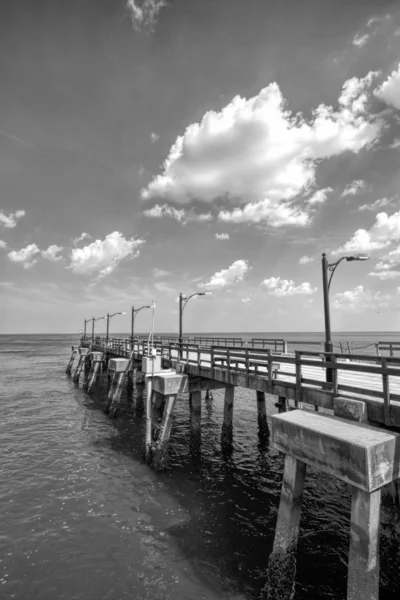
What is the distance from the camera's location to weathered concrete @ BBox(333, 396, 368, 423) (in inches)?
262

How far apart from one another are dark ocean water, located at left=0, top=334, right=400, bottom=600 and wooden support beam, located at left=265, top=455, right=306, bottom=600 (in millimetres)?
505

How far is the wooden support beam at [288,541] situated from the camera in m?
5.92

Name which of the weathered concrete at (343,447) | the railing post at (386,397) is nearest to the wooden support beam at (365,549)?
the weathered concrete at (343,447)

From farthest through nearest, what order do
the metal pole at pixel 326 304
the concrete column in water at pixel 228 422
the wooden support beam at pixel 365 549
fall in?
the concrete column in water at pixel 228 422
the metal pole at pixel 326 304
the wooden support beam at pixel 365 549

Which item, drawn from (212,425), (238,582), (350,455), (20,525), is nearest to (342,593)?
(238,582)

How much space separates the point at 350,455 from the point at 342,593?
380cm

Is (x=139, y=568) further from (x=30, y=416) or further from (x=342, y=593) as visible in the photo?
(x=30, y=416)

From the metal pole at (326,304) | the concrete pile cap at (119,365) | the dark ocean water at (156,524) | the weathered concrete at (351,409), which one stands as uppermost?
the metal pole at (326,304)

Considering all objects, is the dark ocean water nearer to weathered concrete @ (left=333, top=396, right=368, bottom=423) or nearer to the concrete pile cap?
weathered concrete @ (left=333, top=396, right=368, bottom=423)

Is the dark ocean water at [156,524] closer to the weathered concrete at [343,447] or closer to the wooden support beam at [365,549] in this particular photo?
the wooden support beam at [365,549]

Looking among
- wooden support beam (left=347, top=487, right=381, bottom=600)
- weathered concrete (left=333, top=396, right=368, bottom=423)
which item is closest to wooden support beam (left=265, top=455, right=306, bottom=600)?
wooden support beam (left=347, top=487, right=381, bottom=600)

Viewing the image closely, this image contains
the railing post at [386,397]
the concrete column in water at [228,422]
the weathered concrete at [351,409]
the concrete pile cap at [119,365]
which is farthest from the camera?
the concrete pile cap at [119,365]

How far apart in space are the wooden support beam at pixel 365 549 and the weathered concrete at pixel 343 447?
336 mm

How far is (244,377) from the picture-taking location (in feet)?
35.2
